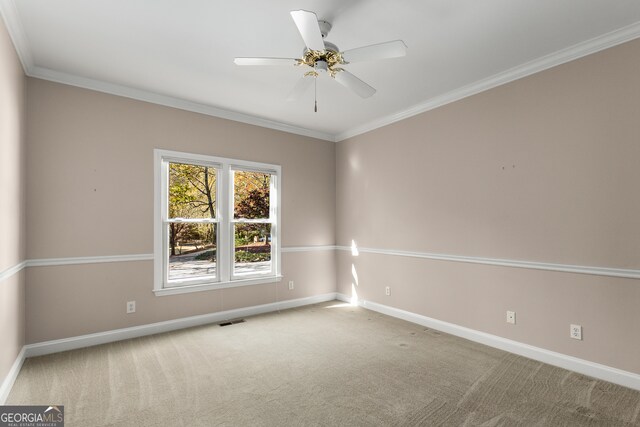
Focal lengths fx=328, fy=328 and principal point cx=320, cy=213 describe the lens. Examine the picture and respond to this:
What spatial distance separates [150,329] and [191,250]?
102 centimetres

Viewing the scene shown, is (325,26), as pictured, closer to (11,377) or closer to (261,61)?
(261,61)

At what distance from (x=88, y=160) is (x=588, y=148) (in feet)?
15.9

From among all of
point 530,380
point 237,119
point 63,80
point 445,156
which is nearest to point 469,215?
point 445,156

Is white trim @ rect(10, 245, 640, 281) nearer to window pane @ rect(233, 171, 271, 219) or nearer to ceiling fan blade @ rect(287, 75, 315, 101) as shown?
window pane @ rect(233, 171, 271, 219)

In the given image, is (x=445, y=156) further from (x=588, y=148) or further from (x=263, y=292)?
(x=263, y=292)

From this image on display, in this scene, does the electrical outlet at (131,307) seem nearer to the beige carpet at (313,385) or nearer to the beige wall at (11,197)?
the beige carpet at (313,385)

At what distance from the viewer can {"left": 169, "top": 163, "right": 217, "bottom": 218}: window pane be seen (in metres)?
4.14

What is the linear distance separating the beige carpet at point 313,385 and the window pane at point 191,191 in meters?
1.53

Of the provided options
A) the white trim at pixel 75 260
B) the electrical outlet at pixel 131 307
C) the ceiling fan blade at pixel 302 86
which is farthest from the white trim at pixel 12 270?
the ceiling fan blade at pixel 302 86

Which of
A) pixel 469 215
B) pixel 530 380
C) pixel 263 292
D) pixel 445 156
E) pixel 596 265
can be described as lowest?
pixel 530 380

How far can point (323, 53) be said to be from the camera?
2459 mm

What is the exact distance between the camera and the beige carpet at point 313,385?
2.22 m

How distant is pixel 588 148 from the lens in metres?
2.83

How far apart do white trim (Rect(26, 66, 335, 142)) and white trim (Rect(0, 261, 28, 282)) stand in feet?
6.07
